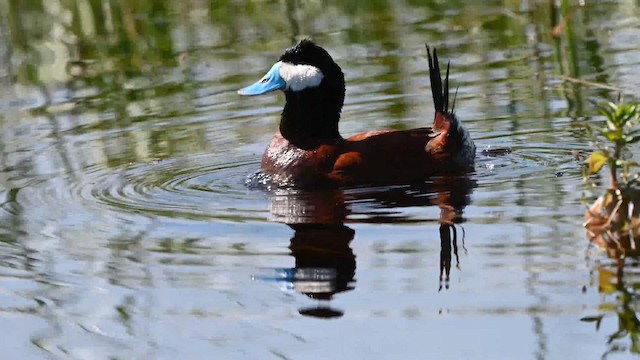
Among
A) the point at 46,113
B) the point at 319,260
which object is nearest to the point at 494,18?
the point at 46,113

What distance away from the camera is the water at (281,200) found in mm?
4809

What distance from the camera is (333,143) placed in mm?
7914

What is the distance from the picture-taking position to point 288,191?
24.8ft

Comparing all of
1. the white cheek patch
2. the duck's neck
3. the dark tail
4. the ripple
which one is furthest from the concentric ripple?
the dark tail

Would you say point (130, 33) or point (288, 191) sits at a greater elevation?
point (130, 33)

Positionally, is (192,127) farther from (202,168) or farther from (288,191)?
(288,191)

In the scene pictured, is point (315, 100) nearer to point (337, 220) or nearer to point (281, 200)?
point (281, 200)

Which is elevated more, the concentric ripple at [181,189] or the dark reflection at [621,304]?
the concentric ripple at [181,189]

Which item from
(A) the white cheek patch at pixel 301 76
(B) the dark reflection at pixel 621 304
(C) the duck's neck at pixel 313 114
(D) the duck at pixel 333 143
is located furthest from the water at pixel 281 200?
(A) the white cheek patch at pixel 301 76

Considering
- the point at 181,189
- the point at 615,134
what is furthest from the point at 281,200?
the point at 615,134

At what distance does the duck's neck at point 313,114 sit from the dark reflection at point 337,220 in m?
0.70

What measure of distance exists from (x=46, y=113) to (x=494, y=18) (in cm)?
415

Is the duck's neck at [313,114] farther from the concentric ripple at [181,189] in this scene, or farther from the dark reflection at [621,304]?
the dark reflection at [621,304]

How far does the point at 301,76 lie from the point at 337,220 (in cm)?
179
